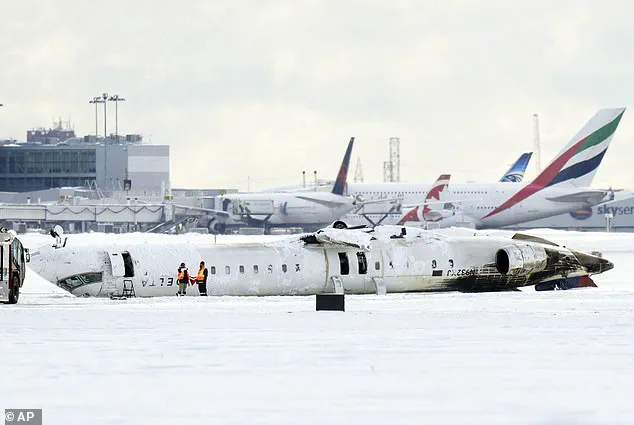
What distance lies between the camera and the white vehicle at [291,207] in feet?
399

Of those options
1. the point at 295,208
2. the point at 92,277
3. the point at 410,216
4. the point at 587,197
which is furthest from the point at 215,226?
the point at 92,277

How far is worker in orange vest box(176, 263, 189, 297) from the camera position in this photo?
43.5 metres

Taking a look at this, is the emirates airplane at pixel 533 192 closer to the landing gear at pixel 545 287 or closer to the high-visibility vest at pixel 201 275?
the landing gear at pixel 545 287

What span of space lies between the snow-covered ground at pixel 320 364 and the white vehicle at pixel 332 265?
7.16 m

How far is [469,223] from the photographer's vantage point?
126375 mm

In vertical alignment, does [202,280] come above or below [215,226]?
below

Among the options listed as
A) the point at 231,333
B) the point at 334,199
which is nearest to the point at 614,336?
the point at 231,333

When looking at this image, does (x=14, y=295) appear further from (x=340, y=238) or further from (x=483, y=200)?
(x=483, y=200)

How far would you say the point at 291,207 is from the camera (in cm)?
12244

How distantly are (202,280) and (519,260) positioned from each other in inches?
481

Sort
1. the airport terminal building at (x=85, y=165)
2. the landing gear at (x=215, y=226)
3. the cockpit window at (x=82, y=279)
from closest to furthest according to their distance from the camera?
the cockpit window at (x=82, y=279)
the landing gear at (x=215, y=226)
the airport terminal building at (x=85, y=165)

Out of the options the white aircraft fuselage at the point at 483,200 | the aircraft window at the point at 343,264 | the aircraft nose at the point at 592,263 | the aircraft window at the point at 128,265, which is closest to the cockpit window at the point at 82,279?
the aircraft window at the point at 128,265

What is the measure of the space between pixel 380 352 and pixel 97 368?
17.8ft

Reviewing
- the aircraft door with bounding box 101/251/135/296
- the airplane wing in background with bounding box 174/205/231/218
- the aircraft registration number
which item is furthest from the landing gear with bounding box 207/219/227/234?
the aircraft door with bounding box 101/251/135/296
